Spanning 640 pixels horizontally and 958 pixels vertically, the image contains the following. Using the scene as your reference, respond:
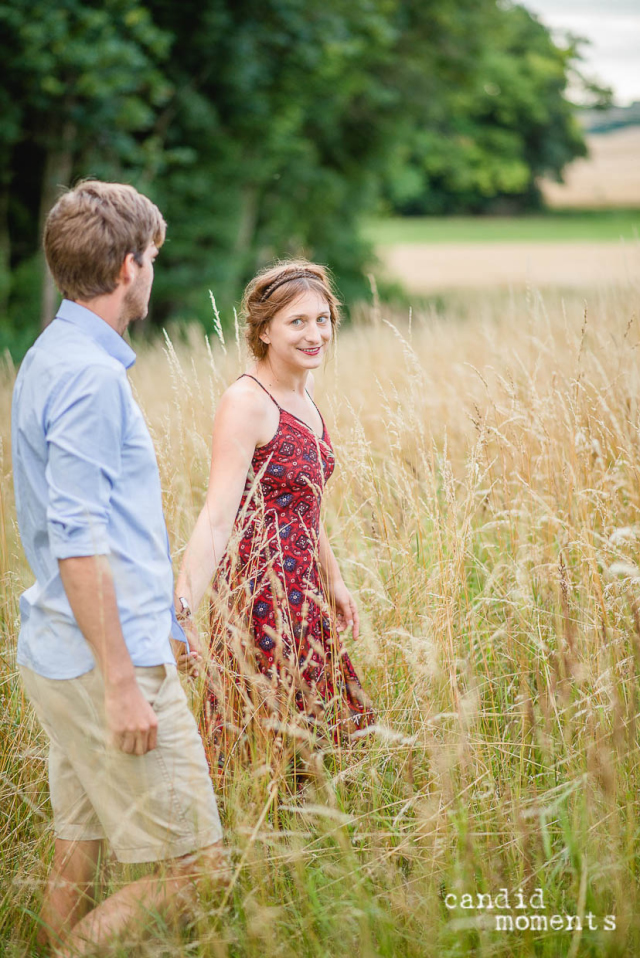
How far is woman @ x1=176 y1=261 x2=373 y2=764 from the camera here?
2318 millimetres

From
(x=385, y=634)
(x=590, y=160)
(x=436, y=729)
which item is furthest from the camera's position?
(x=590, y=160)

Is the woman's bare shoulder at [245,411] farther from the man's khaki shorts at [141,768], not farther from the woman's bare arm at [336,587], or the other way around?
the man's khaki shorts at [141,768]

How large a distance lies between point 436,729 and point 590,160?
58.5 m

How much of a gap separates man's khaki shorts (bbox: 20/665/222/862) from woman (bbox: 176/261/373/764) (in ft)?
1.24

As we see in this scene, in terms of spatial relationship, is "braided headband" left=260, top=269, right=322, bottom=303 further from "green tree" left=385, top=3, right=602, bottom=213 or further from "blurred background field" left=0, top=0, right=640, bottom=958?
"green tree" left=385, top=3, right=602, bottom=213

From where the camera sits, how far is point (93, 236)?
1.74m

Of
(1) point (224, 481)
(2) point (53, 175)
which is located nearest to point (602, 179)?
(2) point (53, 175)

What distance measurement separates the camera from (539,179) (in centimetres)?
5650

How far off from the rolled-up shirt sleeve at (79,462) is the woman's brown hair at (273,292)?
1.04 m

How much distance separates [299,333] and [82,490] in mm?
1109

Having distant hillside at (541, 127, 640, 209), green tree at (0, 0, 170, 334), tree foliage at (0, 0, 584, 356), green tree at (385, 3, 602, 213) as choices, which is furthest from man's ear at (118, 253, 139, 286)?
distant hillside at (541, 127, 640, 209)

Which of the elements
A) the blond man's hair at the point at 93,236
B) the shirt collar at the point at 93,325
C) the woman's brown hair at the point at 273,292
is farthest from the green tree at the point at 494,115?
the shirt collar at the point at 93,325

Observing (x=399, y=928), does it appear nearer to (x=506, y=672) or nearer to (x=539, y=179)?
A: (x=506, y=672)

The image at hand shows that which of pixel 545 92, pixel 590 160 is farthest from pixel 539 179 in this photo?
pixel 545 92
